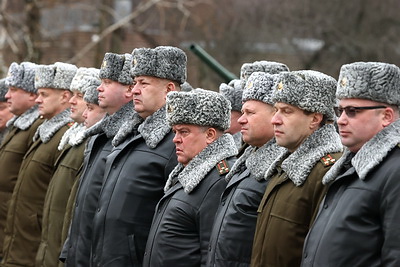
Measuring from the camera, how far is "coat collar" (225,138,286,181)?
634 cm

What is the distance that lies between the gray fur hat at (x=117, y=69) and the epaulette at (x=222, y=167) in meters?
1.63

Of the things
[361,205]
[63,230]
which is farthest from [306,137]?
[63,230]

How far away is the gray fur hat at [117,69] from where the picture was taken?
26.6ft

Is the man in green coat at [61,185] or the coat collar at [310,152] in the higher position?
the coat collar at [310,152]

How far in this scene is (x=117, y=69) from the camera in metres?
8.10

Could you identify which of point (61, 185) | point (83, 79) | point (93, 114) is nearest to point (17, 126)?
point (83, 79)

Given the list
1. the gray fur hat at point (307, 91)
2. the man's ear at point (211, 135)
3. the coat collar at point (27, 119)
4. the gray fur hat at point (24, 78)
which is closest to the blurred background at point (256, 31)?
the gray fur hat at point (24, 78)

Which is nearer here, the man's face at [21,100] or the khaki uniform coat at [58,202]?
the khaki uniform coat at [58,202]

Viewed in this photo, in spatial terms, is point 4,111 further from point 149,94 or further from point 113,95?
point 149,94

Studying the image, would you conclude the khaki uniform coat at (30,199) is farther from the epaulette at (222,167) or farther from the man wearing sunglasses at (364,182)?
the man wearing sunglasses at (364,182)

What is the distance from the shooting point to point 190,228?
6656 millimetres

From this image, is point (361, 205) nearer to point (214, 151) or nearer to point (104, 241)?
point (214, 151)

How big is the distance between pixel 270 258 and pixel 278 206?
308 millimetres

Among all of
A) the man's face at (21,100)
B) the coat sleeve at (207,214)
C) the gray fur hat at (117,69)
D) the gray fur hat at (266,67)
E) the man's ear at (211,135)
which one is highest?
the gray fur hat at (266,67)
